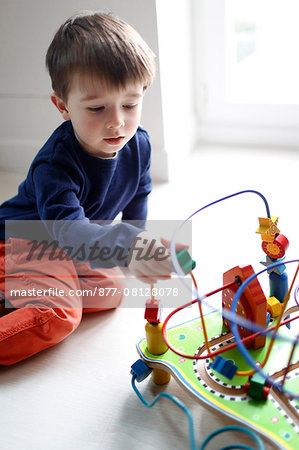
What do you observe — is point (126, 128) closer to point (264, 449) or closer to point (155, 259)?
point (155, 259)

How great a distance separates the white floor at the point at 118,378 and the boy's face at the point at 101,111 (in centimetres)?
35

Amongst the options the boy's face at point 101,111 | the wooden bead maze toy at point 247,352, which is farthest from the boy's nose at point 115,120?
the wooden bead maze toy at point 247,352

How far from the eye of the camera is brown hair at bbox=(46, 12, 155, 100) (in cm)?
78

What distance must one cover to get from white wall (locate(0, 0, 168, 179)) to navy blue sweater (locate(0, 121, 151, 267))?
0.33m

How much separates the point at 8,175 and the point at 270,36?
91 cm

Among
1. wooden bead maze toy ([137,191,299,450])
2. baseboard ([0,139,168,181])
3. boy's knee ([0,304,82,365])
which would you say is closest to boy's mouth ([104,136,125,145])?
wooden bead maze toy ([137,191,299,450])

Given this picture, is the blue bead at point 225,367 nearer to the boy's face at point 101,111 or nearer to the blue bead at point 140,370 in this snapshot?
the blue bead at point 140,370

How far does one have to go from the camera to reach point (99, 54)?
0.77 m

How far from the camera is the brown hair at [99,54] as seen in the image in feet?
2.55

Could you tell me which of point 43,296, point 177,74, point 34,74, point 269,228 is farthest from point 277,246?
point 34,74

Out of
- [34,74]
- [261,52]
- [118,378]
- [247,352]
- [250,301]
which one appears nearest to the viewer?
[247,352]

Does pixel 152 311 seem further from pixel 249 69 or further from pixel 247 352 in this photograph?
pixel 249 69

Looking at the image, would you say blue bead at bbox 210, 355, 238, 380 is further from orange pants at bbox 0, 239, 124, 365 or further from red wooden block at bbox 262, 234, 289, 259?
orange pants at bbox 0, 239, 124, 365

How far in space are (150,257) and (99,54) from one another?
328 millimetres
